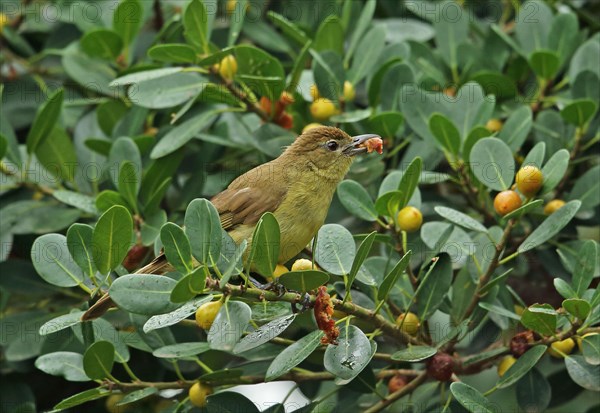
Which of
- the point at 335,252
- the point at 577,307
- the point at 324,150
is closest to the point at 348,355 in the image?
the point at 335,252

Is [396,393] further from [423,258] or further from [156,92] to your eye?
[156,92]

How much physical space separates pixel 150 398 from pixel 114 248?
4.81 ft

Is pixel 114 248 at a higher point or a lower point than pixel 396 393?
higher

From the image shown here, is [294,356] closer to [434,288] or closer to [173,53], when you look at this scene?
[434,288]

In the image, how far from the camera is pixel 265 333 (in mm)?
3135

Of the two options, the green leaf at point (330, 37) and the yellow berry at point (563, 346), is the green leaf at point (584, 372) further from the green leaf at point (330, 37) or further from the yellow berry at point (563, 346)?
the green leaf at point (330, 37)

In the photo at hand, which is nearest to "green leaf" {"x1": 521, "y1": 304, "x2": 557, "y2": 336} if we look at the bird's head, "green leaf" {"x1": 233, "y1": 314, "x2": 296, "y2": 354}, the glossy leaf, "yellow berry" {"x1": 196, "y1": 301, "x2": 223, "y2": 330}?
the glossy leaf

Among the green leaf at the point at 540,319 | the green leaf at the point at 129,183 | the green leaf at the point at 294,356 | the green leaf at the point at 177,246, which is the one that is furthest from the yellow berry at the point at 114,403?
the green leaf at the point at 540,319

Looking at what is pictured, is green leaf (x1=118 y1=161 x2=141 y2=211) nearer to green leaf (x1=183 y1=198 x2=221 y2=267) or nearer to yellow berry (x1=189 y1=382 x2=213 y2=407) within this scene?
yellow berry (x1=189 y1=382 x2=213 y2=407)

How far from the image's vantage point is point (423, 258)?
13.9 feet

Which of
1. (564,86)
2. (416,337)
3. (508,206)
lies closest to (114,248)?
(416,337)

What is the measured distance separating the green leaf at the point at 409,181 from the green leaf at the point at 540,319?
2.24 ft

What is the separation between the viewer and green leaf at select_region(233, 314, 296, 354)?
312 centimetres

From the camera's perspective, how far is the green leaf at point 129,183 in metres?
4.02
